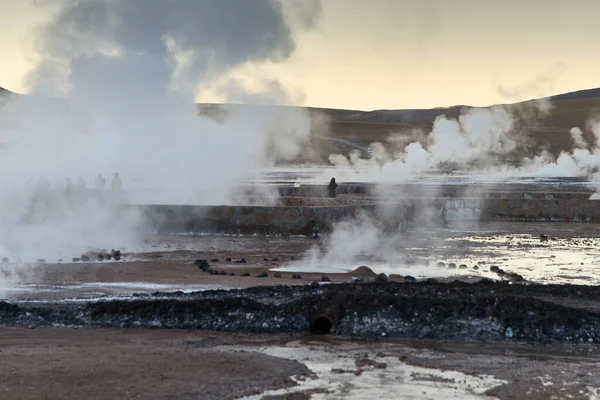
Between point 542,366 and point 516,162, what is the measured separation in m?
95.8

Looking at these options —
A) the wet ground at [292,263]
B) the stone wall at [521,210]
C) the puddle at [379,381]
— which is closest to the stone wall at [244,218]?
the wet ground at [292,263]

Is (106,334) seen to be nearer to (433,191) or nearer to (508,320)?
(508,320)

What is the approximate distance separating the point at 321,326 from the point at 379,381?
133 inches

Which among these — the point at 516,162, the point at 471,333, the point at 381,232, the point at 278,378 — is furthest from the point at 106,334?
the point at 516,162

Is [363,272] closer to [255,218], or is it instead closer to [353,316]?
[353,316]

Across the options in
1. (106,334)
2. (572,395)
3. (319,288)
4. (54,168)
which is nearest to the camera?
(572,395)

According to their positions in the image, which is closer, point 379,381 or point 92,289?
point 379,381

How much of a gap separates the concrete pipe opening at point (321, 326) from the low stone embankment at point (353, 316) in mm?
15

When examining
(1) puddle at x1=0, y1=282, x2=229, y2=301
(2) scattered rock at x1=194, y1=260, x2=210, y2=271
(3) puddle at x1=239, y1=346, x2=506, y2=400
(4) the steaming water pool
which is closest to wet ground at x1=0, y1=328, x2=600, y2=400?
(3) puddle at x1=239, y1=346, x2=506, y2=400

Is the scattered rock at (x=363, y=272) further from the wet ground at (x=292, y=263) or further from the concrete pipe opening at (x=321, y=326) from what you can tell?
the concrete pipe opening at (x=321, y=326)

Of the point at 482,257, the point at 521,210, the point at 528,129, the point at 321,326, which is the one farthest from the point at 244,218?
the point at 528,129

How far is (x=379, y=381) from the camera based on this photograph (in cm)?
1190

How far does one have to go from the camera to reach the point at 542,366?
12859 millimetres

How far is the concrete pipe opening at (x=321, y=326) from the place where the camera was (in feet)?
49.5
